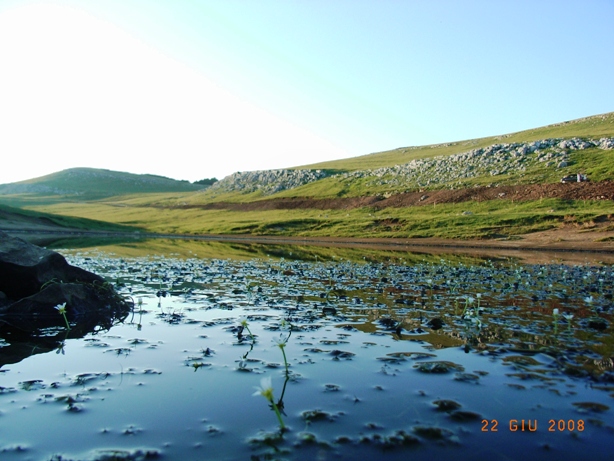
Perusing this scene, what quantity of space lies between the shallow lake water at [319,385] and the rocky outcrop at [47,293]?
103cm

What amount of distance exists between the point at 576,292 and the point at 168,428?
14.6 m

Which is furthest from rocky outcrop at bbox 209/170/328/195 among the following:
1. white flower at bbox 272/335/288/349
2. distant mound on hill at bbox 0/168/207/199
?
white flower at bbox 272/335/288/349

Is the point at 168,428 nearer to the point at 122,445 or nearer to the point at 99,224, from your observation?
the point at 122,445

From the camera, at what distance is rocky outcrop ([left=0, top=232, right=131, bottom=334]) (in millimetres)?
10984

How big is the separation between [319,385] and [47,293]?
829 cm

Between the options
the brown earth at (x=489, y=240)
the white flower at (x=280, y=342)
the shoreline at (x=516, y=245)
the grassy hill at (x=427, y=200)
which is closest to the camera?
the white flower at (x=280, y=342)

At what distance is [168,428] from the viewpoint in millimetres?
5203

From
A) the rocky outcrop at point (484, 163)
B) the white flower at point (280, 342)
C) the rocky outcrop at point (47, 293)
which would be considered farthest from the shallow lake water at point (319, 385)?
the rocky outcrop at point (484, 163)

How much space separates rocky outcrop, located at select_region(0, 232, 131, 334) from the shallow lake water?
40.6 inches

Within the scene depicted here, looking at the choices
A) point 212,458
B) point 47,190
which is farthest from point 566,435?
point 47,190

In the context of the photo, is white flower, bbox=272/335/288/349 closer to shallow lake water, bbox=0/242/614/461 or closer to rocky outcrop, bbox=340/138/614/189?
shallow lake water, bbox=0/242/614/461

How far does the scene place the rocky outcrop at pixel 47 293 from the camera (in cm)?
1098

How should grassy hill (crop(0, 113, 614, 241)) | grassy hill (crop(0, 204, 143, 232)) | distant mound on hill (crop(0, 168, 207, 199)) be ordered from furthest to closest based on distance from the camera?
distant mound on hill (crop(0, 168, 207, 199))
grassy hill (crop(0, 204, 143, 232))
grassy hill (crop(0, 113, 614, 241))

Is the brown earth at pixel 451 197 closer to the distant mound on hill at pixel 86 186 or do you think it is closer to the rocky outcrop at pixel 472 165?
the rocky outcrop at pixel 472 165
